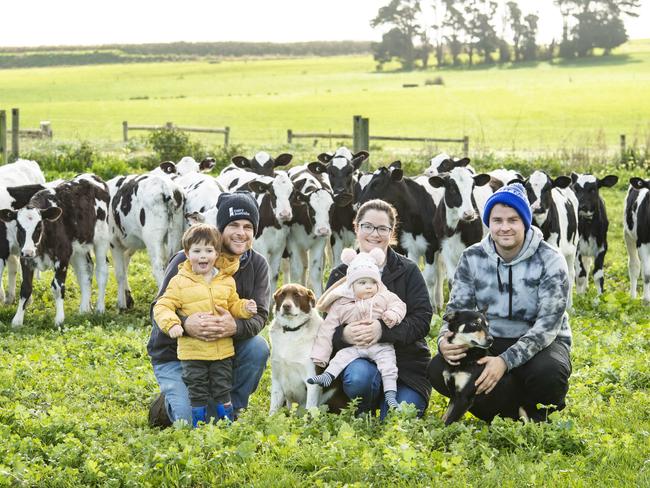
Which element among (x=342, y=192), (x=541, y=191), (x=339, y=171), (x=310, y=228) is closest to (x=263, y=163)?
(x=339, y=171)

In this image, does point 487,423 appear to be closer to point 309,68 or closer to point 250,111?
point 250,111

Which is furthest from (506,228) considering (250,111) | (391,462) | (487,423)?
(250,111)

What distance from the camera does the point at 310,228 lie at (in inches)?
575

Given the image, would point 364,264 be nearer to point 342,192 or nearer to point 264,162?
point 342,192

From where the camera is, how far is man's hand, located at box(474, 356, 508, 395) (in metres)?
7.13

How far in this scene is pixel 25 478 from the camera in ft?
20.6

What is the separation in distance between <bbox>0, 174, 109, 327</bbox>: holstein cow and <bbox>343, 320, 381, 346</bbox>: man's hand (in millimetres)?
6385

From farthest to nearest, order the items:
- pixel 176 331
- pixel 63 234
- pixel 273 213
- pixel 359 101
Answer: pixel 359 101 → pixel 273 213 → pixel 63 234 → pixel 176 331

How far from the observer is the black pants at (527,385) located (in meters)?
7.24

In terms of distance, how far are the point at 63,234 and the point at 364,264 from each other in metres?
7.00

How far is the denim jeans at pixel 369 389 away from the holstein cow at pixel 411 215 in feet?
22.3

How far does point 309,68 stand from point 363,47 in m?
42.3

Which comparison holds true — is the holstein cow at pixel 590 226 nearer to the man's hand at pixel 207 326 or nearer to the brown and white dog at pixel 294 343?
the brown and white dog at pixel 294 343

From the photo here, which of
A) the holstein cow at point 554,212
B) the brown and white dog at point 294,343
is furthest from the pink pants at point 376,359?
the holstein cow at point 554,212
